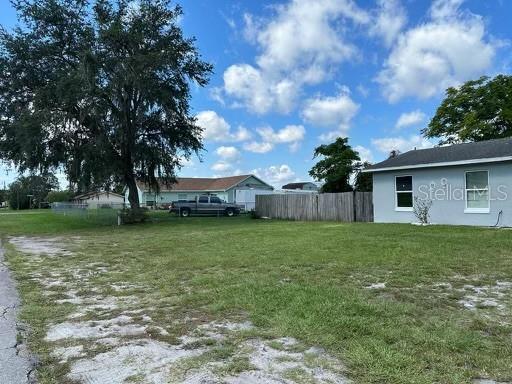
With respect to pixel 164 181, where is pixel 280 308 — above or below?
below

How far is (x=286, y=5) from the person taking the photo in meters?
14.8

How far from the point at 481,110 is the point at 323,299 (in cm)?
3013

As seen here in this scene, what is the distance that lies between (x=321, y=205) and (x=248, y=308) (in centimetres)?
1747

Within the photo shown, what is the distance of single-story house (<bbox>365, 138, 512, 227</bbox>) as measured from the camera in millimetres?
14656

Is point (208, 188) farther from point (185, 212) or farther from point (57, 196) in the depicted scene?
point (57, 196)

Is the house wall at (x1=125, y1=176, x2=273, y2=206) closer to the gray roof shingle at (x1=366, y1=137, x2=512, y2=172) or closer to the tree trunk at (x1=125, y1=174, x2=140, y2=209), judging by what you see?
the tree trunk at (x1=125, y1=174, x2=140, y2=209)

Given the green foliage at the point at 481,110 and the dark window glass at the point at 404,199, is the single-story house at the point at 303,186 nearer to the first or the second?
the green foliage at the point at 481,110

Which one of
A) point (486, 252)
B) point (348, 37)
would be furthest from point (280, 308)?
point (348, 37)

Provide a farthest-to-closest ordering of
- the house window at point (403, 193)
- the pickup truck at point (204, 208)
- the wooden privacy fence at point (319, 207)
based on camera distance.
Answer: the pickup truck at point (204, 208)
the wooden privacy fence at point (319, 207)
the house window at point (403, 193)

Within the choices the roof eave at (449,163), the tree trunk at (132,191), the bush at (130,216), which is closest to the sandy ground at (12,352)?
the roof eave at (449,163)

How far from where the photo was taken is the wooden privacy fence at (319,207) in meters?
20.2

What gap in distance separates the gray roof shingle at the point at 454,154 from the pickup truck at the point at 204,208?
603 inches

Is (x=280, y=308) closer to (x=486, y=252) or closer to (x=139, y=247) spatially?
→ (x=486, y=252)

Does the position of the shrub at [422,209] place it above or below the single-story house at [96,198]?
below
